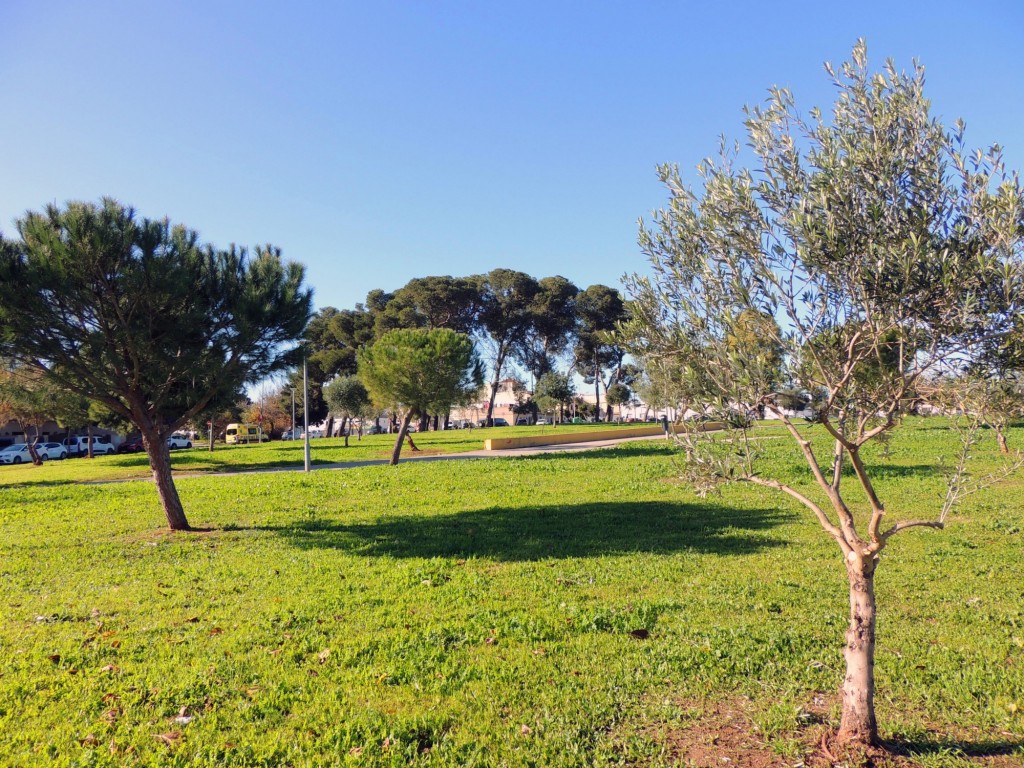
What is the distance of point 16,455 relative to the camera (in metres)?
43.1

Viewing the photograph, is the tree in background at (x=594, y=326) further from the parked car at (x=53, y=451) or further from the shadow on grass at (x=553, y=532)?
the shadow on grass at (x=553, y=532)

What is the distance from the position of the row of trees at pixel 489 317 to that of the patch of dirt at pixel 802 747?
5518 centimetres

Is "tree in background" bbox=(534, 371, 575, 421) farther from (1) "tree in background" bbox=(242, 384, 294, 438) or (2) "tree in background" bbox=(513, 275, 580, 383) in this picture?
(1) "tree in background" bbox=(242, 384, 294, 438)

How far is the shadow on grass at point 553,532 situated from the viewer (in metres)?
10.2

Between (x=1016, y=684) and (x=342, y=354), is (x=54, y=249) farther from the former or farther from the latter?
(x=342, y=354)

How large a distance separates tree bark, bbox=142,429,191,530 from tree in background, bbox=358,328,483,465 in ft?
53.5

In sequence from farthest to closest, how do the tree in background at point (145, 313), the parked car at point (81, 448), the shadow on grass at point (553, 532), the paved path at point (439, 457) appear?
the parked car at point (81, 448)
the paved path at point (439, 457)
the tree in background at point (145, 313)
the shadow on grass at point (553, 532)

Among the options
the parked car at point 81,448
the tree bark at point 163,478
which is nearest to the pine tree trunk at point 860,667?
the tree bark at point 163,478

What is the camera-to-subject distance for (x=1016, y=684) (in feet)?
16.1

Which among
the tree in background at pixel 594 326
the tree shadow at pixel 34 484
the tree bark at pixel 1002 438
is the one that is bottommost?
the tree shadow at pixel 34 484

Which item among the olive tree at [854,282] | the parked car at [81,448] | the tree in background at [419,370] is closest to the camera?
the olive tree at [854,282]

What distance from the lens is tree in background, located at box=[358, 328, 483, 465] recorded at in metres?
29.6

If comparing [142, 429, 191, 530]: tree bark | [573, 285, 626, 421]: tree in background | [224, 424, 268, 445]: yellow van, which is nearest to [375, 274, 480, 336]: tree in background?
[573, 285, 626, 421]: tree in background

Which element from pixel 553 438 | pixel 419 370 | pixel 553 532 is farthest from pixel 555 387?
pixel 553 532
